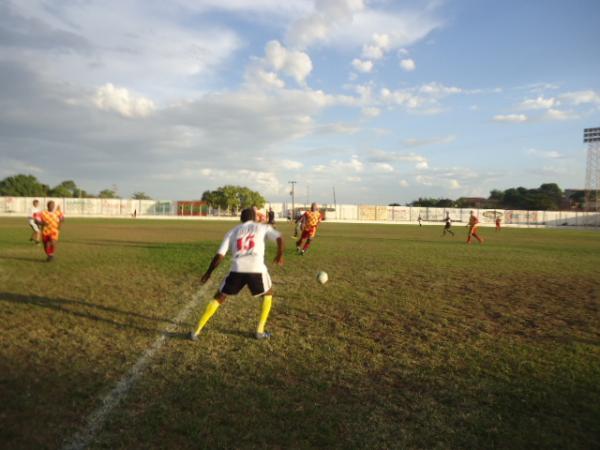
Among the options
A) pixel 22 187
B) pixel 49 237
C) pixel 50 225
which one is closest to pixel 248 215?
pixel 50 225

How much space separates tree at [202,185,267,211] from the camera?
302ft

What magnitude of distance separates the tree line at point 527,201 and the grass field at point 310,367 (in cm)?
11674

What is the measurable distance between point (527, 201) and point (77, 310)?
12688 centimetres

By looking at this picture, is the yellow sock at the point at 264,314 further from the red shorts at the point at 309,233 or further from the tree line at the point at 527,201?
the tree line at the point at 527,201

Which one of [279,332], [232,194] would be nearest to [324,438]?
[279,332]

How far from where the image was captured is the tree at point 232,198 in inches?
3629

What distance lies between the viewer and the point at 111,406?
12.3ft

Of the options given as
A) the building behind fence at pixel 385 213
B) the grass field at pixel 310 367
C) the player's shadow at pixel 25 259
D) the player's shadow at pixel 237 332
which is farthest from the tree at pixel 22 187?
the player's shadow at pixel 237 332

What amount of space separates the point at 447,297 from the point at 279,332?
14.2ft

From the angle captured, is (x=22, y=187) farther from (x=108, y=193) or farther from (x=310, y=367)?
(x=310, y=367)

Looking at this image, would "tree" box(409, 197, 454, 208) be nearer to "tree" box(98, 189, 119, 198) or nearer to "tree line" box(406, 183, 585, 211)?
"tree line" box(406, 183, 585, 211)

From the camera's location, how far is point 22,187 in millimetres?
100125

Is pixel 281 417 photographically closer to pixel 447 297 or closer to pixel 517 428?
pixel 517 428

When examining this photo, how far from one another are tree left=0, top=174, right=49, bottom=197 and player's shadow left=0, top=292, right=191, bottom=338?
110058 millimetres
